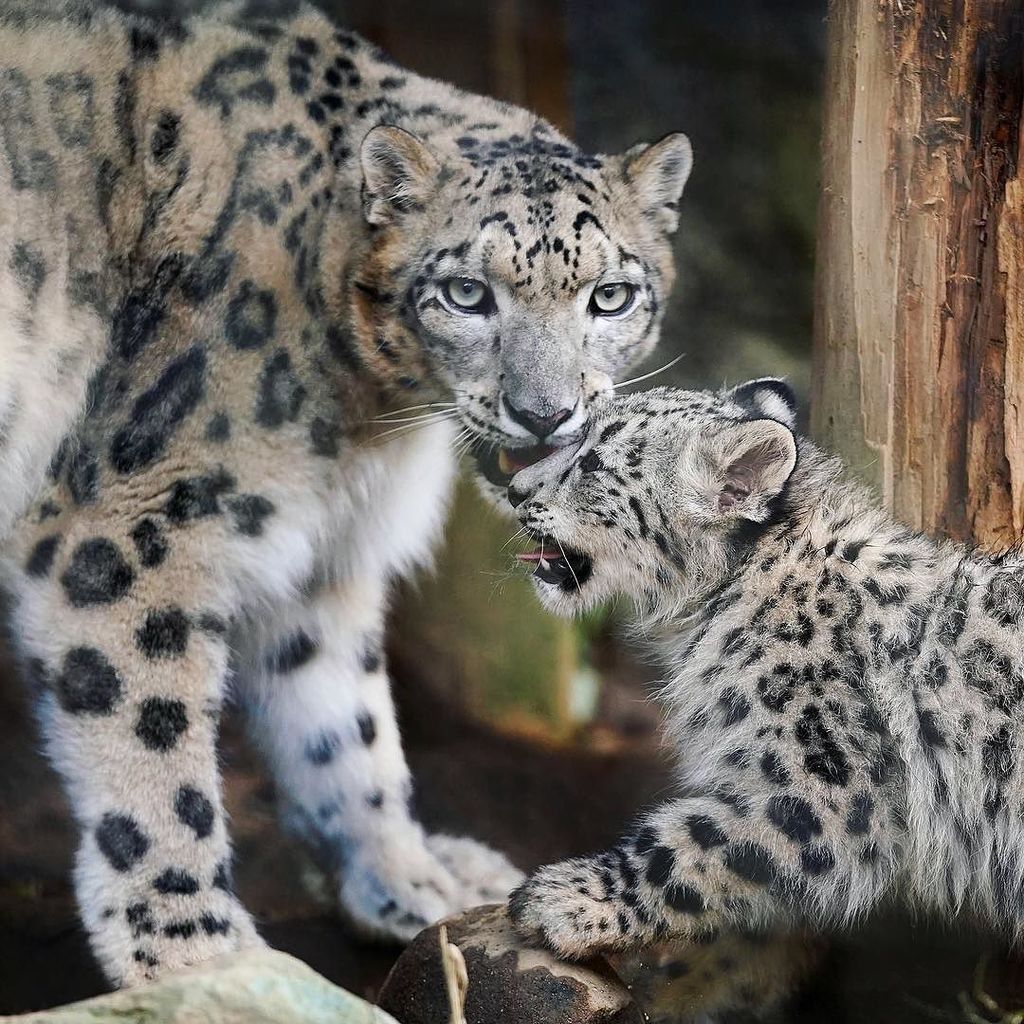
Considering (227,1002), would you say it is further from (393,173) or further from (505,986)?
(393,173)

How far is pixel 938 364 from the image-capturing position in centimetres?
393

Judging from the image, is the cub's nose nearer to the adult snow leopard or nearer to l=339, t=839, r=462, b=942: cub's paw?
the adult snow leopard

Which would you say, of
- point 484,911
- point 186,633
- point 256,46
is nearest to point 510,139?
point 256,46

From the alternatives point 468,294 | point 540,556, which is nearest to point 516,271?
point 468,294

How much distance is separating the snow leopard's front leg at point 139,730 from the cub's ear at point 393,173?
0.98 metres

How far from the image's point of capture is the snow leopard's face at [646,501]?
3.64 meters

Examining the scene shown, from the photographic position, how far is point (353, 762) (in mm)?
4793

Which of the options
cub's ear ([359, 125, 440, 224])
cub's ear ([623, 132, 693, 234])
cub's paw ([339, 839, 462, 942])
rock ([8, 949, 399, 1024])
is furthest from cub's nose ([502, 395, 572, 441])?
cub's paw ([339, 839, 462, 942])

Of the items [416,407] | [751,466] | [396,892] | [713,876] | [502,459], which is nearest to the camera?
[713,876]

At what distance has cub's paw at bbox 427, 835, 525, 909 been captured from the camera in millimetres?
4832

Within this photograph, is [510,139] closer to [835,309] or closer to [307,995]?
[835,309]

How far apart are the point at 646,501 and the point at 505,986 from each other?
119 cm

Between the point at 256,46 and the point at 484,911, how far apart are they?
7.68 feet

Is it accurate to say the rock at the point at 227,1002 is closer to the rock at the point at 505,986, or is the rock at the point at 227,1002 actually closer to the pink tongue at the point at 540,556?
the rock at the point at 505,986
